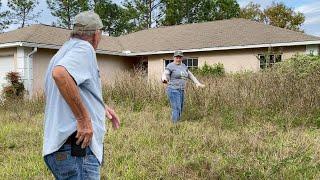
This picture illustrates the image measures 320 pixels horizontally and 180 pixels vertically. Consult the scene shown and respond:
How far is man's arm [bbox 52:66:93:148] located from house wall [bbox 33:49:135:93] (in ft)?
42.3

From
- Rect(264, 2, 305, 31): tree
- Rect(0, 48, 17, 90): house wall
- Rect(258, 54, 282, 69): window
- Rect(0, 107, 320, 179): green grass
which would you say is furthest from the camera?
Rect(264, 2, 305, 31): tree

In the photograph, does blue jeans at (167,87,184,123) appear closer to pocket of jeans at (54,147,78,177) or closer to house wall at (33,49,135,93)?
pocket of jeans at (54,147,78,177)

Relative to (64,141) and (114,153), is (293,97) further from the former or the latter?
(64,141)

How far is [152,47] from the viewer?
67.5ft

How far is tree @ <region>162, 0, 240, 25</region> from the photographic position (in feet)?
125

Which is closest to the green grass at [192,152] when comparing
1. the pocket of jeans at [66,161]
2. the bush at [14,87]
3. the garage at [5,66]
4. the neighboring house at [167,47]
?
the pocket of jeans at [66,161]

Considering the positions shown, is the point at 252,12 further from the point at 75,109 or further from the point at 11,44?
the point at 75,109

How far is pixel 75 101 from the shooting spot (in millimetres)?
2697

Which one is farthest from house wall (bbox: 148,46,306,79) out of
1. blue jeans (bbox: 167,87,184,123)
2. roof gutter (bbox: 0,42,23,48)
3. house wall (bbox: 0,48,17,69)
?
blue jeans (bbox: 167,87,184,123)

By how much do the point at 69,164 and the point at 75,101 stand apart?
449 mm

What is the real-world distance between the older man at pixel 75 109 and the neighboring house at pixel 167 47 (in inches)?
450

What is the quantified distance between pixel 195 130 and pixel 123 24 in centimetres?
3370

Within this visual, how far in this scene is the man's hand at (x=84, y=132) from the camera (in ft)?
9.02

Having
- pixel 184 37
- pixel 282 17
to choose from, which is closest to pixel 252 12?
pixel 282 17
